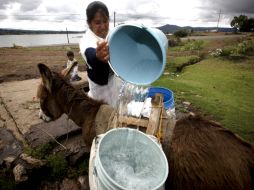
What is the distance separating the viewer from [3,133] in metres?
3.85

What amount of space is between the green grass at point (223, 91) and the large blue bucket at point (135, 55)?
2.83 meters

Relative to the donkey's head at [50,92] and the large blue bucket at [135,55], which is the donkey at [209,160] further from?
the donkey's head at [50,92]

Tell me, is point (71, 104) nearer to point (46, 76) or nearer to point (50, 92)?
point (50, 92)

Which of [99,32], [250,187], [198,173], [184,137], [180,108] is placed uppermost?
[99,32]

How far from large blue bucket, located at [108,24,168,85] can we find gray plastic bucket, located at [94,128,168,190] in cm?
72

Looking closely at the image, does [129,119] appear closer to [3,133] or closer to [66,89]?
[66,89]

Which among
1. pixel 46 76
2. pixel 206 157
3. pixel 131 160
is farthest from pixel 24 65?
pixel 206 157

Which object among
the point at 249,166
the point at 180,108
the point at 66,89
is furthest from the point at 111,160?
the point at 180,108

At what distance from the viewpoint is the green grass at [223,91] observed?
16.2 feet

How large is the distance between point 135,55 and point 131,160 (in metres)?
1.33

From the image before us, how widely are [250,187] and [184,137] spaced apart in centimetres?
64

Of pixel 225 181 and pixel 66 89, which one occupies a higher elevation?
pixel 66 89

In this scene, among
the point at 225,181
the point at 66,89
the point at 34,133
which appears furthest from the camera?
the point at 34,133

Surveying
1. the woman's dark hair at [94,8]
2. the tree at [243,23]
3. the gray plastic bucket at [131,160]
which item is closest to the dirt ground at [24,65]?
the woman's dark hair at [94,8]
